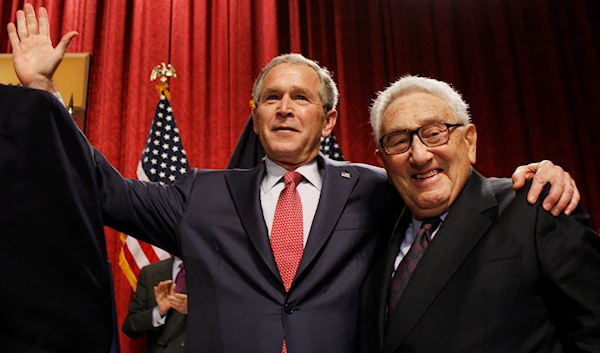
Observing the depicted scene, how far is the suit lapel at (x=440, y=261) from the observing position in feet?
4.20

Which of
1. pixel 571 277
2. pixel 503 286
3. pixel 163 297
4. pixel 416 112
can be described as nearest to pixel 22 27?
pixel 416 112

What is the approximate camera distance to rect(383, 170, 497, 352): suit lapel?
128cm

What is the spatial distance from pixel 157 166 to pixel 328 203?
2337 mm

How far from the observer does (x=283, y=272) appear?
154 cm

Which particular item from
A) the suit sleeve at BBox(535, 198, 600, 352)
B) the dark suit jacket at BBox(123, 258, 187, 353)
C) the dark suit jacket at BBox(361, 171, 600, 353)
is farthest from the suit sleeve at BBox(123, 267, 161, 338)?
the suit sleeve at BBox(535, 198, 600, 352)

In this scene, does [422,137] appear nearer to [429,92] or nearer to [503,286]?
[429,92]

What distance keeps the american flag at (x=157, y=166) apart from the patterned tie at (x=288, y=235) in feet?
6.84

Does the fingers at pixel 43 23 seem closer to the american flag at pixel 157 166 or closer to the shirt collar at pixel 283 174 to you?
the shirt collar at pixel 283 174

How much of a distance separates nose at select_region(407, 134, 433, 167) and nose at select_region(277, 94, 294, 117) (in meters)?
0.49

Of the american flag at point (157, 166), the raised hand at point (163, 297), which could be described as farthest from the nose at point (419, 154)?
the american flag at point (157, 166)

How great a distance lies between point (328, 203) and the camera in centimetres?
165

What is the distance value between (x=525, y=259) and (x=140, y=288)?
3.03 meters

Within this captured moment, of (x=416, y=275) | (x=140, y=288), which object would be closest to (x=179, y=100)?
(x=140, y=288)

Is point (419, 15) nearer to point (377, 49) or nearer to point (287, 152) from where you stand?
point (377, 49)
